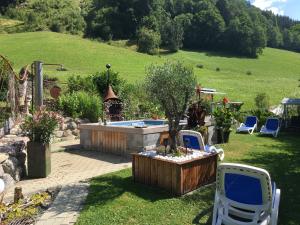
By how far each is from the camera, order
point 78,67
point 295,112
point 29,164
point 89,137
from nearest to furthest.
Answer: point 29,164 → point 89,137 → point 295,112 → point 78,67

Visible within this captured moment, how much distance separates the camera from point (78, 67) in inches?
1431

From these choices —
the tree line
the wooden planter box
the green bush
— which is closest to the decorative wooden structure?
the green bush

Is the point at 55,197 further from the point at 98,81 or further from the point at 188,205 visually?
the point at 98,81

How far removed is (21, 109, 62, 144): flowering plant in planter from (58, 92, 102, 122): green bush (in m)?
7.18

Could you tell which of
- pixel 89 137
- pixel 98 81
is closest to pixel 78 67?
pixel 98 81

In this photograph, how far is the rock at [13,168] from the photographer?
845cm

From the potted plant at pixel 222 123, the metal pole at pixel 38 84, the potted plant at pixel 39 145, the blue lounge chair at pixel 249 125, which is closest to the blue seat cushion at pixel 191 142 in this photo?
the potted plant at pixel 39 145

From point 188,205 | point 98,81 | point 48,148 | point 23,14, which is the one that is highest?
point 23,14

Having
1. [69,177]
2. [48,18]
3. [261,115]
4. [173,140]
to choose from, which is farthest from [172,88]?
[48,18]

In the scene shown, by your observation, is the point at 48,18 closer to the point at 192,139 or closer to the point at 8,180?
the point at 192,139

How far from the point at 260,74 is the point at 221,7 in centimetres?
3353

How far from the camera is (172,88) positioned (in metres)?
8.48

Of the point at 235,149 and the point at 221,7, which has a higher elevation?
the point at 221,7

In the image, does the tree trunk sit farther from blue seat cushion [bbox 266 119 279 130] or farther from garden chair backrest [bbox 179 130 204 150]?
blue seat cushion [bbox 266 119 279 130]
